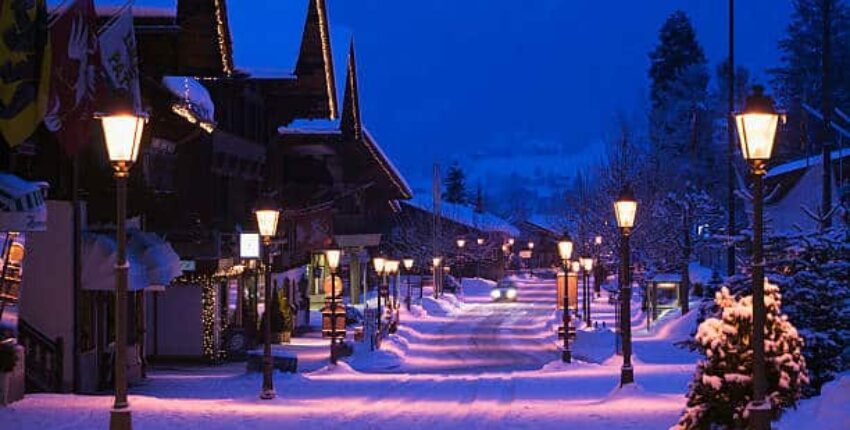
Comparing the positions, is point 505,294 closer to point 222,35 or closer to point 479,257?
point 479,257

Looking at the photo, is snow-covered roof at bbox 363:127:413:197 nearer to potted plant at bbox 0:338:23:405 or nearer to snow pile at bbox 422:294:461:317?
snow pile at bbox 422:294:461:317

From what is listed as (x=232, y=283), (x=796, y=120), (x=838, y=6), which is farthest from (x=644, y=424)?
(x=838, y=6)

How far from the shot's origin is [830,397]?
1239cm

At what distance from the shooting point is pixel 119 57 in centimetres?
2000

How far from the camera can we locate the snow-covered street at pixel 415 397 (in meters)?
16.1

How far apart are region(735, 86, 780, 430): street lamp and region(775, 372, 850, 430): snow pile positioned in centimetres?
108

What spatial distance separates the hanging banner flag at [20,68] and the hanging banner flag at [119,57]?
2.19m

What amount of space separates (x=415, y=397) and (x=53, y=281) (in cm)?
709

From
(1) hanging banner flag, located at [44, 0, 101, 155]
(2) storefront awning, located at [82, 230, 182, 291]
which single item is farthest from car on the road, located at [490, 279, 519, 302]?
(1) hanging banner flag, located at [44, 0, 101, 155]

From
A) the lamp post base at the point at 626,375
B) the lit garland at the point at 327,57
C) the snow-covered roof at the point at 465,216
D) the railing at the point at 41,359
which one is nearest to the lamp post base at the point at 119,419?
the railing at the point at 41,359

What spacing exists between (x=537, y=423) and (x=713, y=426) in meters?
4.13

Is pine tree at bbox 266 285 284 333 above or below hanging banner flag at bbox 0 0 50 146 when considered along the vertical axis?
below

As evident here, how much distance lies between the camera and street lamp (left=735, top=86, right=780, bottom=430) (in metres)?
10.6

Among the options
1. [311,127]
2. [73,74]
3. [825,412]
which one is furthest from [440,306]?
[825,412]
